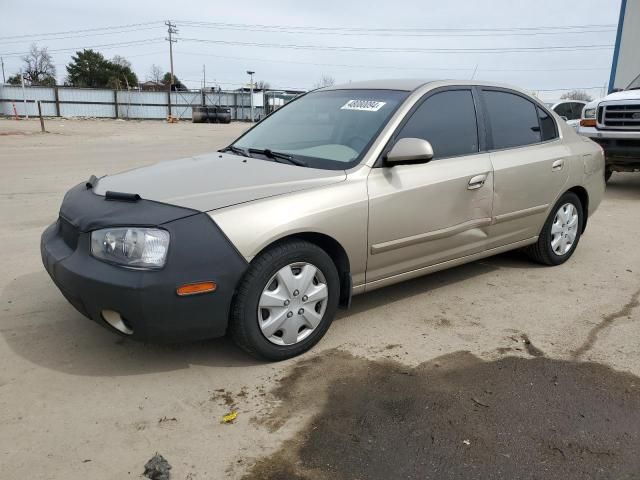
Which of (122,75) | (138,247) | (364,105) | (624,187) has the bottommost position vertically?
(624,187)

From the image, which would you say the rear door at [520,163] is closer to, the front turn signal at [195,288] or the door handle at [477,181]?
the door handle at [477,181]

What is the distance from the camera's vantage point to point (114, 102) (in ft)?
150

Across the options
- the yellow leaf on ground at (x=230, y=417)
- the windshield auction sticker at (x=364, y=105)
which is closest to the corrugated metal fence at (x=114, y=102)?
the windshield auction sticker at (x=364, y=105)

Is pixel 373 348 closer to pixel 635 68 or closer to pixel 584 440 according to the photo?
pixel 584 440

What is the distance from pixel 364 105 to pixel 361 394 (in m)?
2.04

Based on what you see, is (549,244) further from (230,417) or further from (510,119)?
(230,417)

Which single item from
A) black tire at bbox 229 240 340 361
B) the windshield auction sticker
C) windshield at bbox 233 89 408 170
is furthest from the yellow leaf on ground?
the windshield auction sticker

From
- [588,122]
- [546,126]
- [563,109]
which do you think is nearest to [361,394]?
[546,126]

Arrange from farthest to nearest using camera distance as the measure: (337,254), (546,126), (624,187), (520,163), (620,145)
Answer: (624,187) < (620,145) < (546,126) < (520,163) < (337,254)

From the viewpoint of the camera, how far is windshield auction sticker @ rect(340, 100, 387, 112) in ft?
12.8

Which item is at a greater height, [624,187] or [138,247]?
[138,247]

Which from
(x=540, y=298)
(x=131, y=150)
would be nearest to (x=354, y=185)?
(x=540, y=298)

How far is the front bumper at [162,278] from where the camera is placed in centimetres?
278

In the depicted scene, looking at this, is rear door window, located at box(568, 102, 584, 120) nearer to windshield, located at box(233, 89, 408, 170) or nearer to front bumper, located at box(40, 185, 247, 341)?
windshield, located at box(233, 89, 408, 170)
